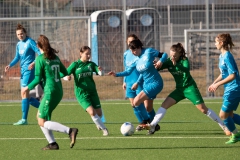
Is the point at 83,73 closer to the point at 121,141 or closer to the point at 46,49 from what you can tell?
the point at 121,141

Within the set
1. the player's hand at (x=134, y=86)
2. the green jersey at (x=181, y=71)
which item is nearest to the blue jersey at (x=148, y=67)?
the green jersey at (x=181, y=71)

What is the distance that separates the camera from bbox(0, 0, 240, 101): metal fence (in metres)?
18.2

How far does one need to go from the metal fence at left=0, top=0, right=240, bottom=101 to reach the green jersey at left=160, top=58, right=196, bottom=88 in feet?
24.3

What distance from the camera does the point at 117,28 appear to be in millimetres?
18359

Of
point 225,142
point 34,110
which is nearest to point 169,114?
point 34,110

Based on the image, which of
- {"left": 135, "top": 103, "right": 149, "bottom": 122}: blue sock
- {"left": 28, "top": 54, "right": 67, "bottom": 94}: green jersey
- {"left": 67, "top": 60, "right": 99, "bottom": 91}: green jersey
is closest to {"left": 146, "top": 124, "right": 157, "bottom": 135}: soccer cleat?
{"left": 135, "top": 103, "right": 149, "bottom": 122}: blue sock

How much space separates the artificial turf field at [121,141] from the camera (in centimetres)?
891

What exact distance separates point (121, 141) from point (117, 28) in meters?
8.40

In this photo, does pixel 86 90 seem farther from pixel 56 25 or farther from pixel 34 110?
pixel 56 25

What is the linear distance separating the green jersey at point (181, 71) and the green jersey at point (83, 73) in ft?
4.03

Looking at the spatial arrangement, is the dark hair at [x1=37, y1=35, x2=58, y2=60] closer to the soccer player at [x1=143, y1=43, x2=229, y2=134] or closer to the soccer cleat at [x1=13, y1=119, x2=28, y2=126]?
the soccer player at [x1=143, y1=43, x2=229, y2=134]

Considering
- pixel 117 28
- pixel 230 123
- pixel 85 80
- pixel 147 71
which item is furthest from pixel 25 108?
pixel 117 28

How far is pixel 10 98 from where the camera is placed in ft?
60.6

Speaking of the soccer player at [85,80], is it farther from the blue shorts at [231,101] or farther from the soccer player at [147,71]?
the blue shorts at [231,101]
